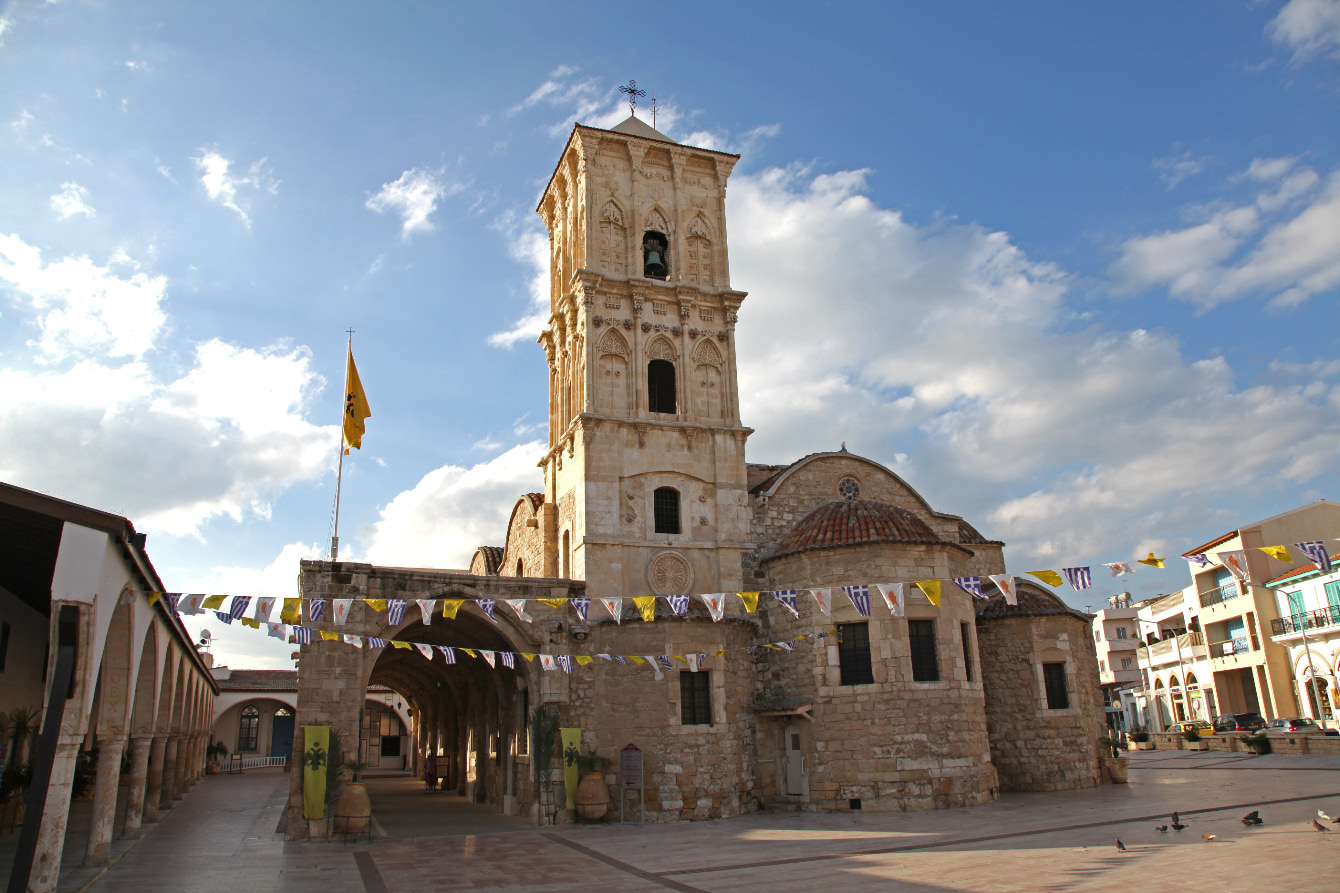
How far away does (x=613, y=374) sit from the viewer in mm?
22969

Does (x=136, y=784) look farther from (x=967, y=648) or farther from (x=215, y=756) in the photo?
(x=215, y=756)

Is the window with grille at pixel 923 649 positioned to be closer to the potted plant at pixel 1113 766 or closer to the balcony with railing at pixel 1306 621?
the potted plant at pixel 1113 766

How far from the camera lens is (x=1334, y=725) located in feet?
112

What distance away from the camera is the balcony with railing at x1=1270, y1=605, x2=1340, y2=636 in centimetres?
3481

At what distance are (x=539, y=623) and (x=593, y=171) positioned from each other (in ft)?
41.4

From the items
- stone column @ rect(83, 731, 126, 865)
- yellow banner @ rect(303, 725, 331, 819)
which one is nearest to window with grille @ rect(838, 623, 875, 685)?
yellow banner @ rect(303, 725, 331, 819)

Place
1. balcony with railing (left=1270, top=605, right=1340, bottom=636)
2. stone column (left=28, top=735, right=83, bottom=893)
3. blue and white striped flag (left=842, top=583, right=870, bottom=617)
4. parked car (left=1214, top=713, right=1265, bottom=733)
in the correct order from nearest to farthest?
stone column (left=28, top=735, right=83, bottom=893)
blue and white striped flag (left=842, top=583, right=870, bottom=617)
balcony with railing (left=1270, top=605, right=1340, bottom=636)
parked car (left=1214, top=713, right=1265, bottom=733)

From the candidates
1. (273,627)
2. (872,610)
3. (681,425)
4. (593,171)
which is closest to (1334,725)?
(872,610)

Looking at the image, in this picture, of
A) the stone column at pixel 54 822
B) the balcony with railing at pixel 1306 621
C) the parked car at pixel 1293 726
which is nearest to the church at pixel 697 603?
the stone column at pixel 54 822

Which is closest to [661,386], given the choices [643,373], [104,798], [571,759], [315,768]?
[643,373]

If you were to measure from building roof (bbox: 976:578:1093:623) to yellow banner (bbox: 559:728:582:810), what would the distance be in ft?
35.2

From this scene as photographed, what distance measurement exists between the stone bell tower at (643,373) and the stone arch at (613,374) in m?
0.04

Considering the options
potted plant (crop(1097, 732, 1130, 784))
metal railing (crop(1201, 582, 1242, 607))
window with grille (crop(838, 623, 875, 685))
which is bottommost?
potted plant (crop(1097, 732, 1130, 784))

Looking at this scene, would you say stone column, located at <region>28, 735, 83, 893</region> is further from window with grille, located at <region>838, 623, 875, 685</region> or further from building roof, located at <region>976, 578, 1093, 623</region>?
building roof, located at <region>976, 578, 1093, 623</region>
